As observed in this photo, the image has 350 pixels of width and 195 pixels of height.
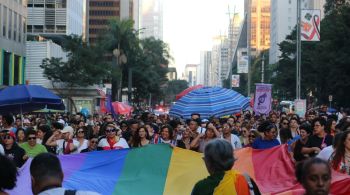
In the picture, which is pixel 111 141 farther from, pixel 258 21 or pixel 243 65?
pixel 258 21

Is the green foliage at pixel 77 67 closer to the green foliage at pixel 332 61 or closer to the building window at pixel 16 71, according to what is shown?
the building window at pixel 16 71

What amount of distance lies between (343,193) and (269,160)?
2650 millimetres

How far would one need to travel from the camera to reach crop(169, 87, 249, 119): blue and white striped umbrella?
57.5 feet

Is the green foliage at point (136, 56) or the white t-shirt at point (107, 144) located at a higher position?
the green foliage at point (136, 56)

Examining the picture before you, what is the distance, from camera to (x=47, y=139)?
42.1 feet

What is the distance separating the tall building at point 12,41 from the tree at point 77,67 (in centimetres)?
221

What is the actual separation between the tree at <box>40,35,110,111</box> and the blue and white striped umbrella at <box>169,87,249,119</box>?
3598 centimetres

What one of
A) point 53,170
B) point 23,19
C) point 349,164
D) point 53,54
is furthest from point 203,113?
point 53,54

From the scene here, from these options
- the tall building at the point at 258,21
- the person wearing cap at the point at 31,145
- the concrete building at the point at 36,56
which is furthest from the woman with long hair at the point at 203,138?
the tall building at the point at 258,21

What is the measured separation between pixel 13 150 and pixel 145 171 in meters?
2.15

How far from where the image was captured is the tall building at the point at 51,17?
263 ft

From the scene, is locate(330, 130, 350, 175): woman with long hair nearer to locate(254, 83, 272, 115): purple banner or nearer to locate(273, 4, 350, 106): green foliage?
locate(254, 83, 272, 115): purple banner

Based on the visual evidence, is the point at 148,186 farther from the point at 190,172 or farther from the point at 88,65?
the point at 88,65

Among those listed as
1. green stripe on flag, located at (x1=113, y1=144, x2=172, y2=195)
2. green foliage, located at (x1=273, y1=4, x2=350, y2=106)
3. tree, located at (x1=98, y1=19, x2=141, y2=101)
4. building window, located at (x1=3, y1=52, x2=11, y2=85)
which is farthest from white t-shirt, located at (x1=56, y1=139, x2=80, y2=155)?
tree, located at (x1=98, y1=19, x2=141, y2=101)
